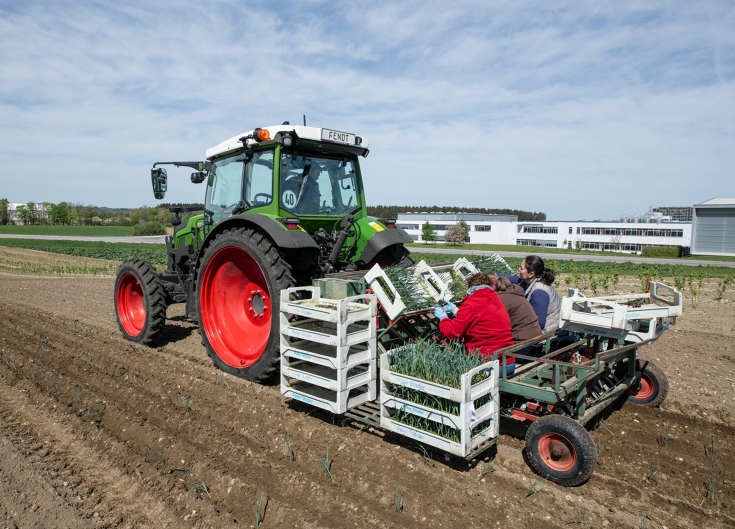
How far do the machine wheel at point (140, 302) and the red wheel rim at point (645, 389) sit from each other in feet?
19.4

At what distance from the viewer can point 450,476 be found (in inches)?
142

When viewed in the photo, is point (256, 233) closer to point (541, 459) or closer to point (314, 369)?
point (314, 369)

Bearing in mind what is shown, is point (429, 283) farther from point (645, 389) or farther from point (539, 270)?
point (645, 389)

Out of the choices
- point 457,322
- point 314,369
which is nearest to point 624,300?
point 457,322

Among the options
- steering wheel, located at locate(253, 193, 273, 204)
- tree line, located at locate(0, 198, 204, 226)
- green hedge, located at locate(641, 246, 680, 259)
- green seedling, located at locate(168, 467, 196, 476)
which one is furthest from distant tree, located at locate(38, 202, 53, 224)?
green seedling, located at locate(168, 467, 196, 476)

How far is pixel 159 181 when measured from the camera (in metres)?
6.91

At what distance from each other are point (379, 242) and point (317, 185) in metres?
1.04

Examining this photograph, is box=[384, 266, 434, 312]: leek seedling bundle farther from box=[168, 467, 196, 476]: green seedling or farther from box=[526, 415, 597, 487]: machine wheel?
box=[168, 467, 196, 476]: green seedling

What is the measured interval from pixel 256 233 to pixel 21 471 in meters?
2.81

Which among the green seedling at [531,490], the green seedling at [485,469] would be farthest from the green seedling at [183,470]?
the green seedling at [531,490]

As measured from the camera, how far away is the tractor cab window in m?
5.77

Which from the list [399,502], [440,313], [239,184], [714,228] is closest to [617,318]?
[440,313]

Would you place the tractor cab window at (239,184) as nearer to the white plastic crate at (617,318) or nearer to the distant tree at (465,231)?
the white plastic crate at (617,318)

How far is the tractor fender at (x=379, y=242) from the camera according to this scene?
580 cm
